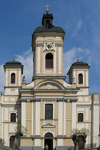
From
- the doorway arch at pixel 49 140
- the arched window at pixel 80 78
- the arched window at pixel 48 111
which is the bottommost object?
the doorway arch at pixel 49 140

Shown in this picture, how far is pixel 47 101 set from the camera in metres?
43.6

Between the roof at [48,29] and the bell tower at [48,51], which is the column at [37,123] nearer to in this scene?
the bell tower at [48,51]

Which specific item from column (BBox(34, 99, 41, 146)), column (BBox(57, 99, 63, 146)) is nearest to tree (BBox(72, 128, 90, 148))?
column (BBox(57, 99, 63, 146))

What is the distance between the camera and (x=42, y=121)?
43.0 meters

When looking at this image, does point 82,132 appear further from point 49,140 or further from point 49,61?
point 49,61

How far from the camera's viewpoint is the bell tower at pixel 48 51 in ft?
148

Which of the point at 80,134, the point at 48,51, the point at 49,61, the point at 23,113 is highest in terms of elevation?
the point at 48,51

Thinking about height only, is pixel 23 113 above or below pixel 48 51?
below

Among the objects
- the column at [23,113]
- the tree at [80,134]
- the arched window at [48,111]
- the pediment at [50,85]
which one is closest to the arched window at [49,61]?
the pediment at [50,85]

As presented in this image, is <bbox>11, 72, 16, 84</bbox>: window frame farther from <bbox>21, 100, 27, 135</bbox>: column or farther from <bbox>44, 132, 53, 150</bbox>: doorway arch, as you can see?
<bbox>44, 132, 53, 150</bbox>: doorway arch

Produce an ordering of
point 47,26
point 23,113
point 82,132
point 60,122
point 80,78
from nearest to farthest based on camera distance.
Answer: point 60,122, point 23,113, point 82,132, point 47,26, point 80,78

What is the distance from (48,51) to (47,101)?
22.7 ft

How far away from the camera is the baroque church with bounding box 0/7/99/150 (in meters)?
42.8

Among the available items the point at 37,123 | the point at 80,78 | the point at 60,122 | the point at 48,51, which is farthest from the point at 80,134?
the point at 48,51
